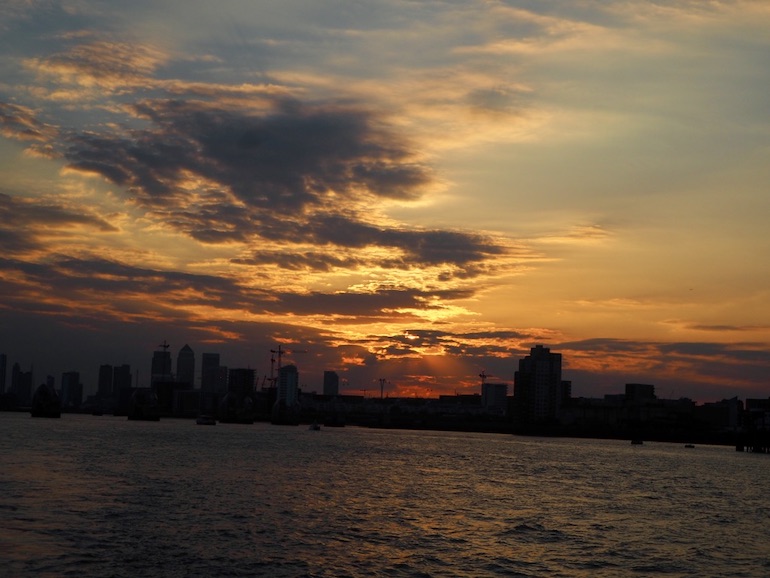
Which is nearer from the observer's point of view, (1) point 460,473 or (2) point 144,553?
(2) point 144,553

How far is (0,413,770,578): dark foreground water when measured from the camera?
148 feet


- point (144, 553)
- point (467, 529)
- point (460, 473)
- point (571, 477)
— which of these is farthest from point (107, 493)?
point (571, 477)

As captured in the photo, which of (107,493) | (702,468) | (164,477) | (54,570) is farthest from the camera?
(702,468)

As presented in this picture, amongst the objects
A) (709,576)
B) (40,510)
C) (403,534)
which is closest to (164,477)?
(40,510)

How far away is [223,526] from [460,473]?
202 feet

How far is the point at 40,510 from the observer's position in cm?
5722

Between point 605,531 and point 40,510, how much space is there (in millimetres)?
40686

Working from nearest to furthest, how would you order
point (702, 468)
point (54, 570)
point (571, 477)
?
point (54, 570) < point (571, 477) < point (702, 468)

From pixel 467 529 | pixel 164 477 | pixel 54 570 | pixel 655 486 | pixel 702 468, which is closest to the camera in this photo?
pixel 54 570

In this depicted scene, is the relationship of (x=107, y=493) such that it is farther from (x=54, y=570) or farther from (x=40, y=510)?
(x=54, y=570)

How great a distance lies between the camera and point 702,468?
161500mm

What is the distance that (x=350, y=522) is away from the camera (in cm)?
6078

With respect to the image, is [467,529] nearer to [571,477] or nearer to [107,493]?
[107,493]

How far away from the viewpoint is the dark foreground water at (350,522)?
45.2m
